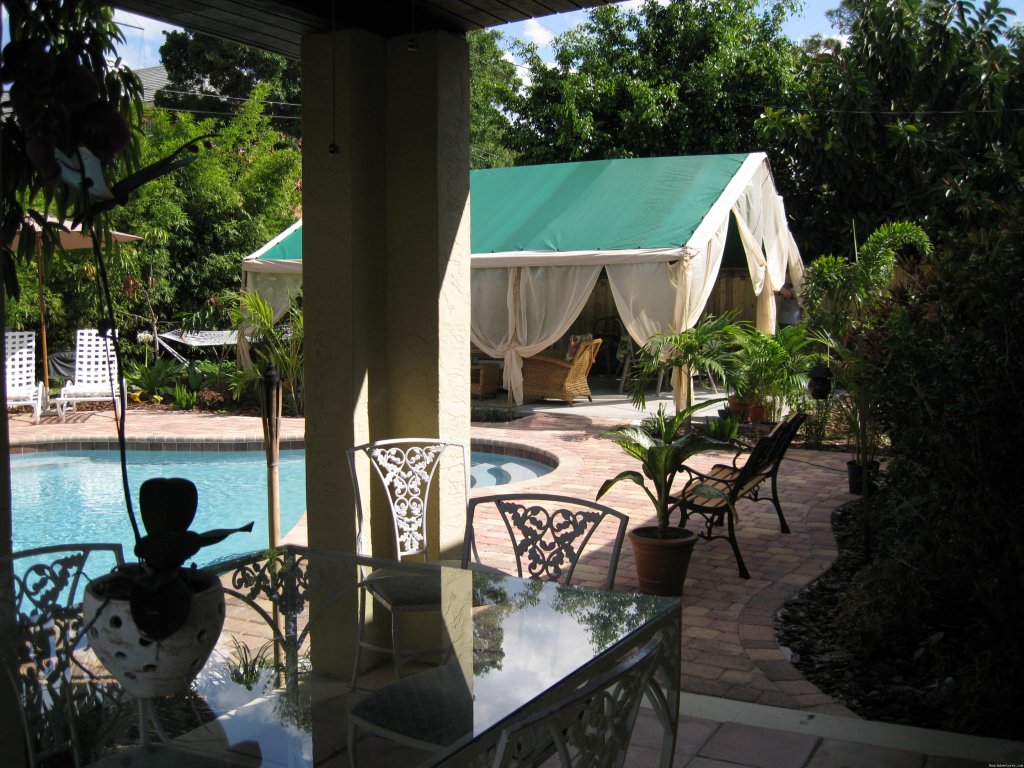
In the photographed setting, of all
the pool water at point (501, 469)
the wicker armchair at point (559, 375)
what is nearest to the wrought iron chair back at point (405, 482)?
the pool water at point (501, 469)

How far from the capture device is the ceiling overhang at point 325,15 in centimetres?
356

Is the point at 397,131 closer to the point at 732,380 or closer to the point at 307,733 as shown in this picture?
the point at 307,733

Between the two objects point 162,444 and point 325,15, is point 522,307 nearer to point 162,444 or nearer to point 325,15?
point 162,444

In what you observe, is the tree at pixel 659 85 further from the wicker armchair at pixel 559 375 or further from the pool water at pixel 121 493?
the pool water at pixel 121 493

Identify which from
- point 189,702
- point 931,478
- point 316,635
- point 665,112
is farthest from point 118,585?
point 665,112

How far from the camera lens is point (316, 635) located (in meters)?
2.47

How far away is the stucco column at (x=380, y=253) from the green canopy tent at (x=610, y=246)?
256 inches

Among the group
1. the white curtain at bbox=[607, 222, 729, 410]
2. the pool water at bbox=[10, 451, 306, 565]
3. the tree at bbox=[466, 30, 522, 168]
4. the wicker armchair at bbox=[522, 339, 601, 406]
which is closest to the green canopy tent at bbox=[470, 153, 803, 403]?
the white curtain at bbox=[607, 222, 729, 410]

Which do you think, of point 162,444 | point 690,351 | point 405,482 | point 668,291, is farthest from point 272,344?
point 405,482

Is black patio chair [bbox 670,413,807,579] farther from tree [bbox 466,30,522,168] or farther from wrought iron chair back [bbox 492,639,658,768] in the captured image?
tree [bbox 466,30,522,168]

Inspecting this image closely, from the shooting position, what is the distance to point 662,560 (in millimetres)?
4797

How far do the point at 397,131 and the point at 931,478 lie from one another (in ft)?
8.49

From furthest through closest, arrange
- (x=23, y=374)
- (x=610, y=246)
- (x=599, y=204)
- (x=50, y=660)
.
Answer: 1. (x=599, y=204)
2. (x=23, y=374)
3. (x=610, y=246)
4. (x=50, y=660)

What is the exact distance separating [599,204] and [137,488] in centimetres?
643
